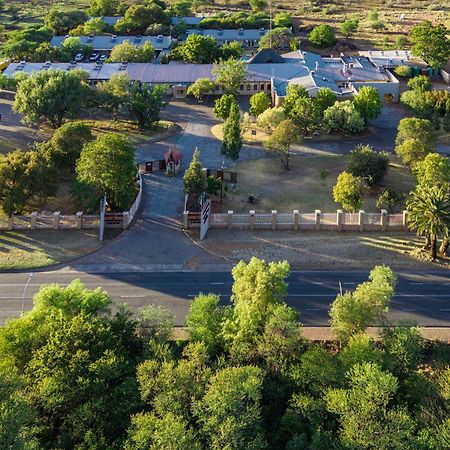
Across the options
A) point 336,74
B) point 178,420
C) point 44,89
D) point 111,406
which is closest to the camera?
point 178,420

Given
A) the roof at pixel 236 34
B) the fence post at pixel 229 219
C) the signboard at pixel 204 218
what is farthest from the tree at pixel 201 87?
the fence post at pixel 229 219

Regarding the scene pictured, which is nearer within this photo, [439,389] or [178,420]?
[178,420]

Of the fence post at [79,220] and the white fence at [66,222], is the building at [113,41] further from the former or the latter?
the fence post at [79,220]

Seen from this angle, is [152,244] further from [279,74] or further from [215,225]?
[279,74]

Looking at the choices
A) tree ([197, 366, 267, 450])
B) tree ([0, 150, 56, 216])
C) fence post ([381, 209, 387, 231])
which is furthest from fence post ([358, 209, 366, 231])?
tree ([0, 150, 56, 216])

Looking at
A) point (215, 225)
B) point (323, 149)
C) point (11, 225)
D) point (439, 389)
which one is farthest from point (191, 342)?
point (323, 149)

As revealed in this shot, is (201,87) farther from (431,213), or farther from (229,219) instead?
(431,213)

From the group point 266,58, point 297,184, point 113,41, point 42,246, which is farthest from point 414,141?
point 113,41

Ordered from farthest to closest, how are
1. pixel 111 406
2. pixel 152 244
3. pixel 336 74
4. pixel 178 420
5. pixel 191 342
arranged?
pixel 336 74, pixel 152 244, pixel 191 342, pixel 111 406, pixel 178 420
